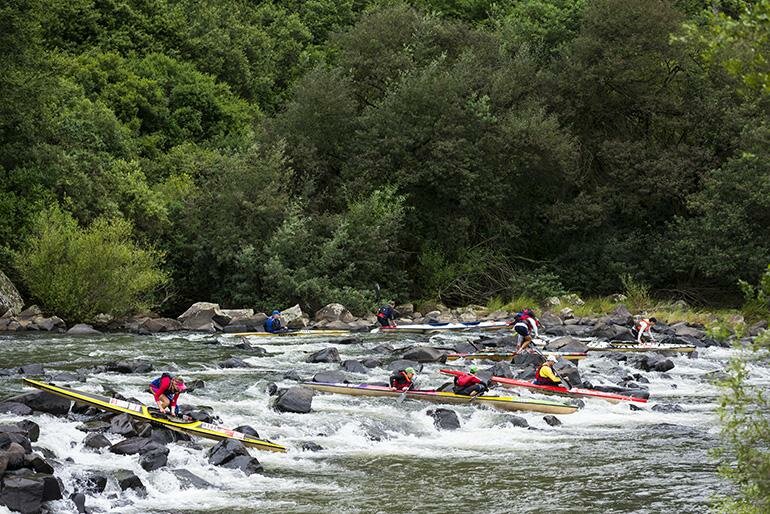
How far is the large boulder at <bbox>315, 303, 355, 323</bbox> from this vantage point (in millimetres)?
32875

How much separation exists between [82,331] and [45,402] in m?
13.8

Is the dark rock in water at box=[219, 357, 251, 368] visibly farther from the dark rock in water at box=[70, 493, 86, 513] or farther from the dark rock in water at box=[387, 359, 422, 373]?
the dark rock in water at box=[70, 493, 86, 513]

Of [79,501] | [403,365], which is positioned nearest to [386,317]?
[403,365]

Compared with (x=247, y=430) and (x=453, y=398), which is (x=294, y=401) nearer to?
(x=247, y=430)

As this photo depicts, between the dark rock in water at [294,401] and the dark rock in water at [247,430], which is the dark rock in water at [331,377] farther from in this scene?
the dark rock in water at [247,430]

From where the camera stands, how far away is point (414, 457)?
14.1m

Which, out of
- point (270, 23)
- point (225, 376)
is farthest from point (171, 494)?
point (270, 23)

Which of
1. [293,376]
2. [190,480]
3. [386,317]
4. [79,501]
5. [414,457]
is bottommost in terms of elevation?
[386,317]

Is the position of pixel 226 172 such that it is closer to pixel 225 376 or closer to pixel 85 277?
pixel 85 277

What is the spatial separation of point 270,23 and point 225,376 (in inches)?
1565

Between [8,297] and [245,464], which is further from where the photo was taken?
[8,297]

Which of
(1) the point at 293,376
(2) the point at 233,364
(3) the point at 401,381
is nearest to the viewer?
(3) the point at 401,381

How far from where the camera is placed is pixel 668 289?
38.5m

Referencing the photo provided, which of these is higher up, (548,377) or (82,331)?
(548,377)
